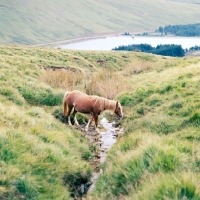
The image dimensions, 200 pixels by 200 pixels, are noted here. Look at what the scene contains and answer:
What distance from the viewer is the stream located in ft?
36.9

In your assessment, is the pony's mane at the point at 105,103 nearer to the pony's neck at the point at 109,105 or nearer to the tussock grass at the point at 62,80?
the pony's neck at the point at 109,105

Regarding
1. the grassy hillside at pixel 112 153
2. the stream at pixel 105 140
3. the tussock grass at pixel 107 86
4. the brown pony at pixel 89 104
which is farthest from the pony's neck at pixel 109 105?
the tussock grass at pixel 107 86

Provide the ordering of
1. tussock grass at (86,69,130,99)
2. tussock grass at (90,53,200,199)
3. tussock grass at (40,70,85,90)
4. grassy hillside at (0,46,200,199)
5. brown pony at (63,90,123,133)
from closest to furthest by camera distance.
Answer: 1. tussock grass at (90,53,200,199)
2. grassy hillside at (0,46,200,199)
3. brown pony at (63,90,123,133)
4. tussock grass at (86,69,130,99)
5. tussock grass at (40,70,85,90)

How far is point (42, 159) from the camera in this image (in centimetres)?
857

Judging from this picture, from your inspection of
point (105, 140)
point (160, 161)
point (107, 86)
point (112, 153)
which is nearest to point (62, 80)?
point (107, 86)

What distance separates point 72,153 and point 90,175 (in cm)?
108

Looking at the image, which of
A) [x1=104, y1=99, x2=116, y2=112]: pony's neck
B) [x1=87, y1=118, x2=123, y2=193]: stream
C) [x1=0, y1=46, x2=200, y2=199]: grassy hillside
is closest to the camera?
[x1=0, y1=46, x2=200, y2=199]: grassy hillside

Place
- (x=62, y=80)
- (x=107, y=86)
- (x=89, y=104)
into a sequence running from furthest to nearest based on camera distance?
(x=62, y=80), (x=107, y=86), (x=89, y=104)

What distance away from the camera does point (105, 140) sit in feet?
46.6

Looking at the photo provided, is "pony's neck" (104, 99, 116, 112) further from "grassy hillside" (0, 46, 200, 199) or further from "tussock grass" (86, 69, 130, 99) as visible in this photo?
"tussock grass" (86, 69, 130, 99)

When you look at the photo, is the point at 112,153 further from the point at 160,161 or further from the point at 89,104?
the point at 89,104

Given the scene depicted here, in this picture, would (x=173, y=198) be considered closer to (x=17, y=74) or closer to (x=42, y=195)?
(x=42, y=195)

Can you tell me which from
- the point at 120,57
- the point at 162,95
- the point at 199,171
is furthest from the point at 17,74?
the point at 120,57

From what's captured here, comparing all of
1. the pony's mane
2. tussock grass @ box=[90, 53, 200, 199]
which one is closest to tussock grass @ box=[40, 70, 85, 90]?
the pony's mane
